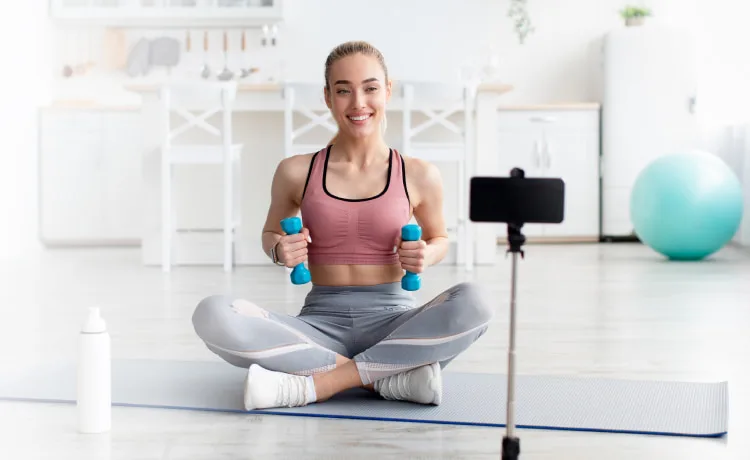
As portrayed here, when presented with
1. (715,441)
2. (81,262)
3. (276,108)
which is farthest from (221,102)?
(715,441)

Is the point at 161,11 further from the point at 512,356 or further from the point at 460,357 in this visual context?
the point at 512,356

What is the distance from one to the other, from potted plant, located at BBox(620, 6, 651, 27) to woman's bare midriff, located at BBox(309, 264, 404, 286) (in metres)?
4.69

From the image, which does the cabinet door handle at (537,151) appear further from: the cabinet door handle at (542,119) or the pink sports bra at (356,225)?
the pink sports bra at (356,225)

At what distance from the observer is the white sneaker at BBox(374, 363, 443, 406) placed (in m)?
2.03

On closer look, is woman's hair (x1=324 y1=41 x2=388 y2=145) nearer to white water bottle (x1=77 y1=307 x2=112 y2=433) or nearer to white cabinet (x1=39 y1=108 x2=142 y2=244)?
white water bottle (x1=77 y1=307 x2=112 y2=433)

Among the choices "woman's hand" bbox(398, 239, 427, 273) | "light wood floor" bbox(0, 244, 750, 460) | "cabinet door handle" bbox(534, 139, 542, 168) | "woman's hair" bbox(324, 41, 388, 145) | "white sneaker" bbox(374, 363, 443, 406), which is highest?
"woman's hair" bbox(324, 41, 388, 145)

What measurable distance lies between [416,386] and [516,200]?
0.78 metres

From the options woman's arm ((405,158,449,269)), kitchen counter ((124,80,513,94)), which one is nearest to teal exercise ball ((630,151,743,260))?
kitchen counter ((124,80,513,94))

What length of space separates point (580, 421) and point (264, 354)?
0.60 meters

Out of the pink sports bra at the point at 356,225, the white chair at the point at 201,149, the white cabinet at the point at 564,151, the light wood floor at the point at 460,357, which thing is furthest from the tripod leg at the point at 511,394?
the white cabinet at the point at 564,151

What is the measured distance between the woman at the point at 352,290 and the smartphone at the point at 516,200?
0.59m

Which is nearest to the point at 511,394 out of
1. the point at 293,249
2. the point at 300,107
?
the point at 293,249

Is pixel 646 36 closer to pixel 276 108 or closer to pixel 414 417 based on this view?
pixel 276 108

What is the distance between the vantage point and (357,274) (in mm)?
2125
